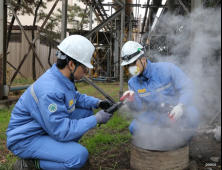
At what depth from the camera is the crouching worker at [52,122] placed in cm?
202

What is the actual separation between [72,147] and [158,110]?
4.46 ft

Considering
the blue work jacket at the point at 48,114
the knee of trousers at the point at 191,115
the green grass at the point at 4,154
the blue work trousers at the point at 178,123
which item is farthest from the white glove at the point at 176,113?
the green grass at the point at 4,154

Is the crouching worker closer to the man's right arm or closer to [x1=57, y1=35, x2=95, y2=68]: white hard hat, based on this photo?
[x1=57, y1=35, x2=95, y2=68]: white hard hat

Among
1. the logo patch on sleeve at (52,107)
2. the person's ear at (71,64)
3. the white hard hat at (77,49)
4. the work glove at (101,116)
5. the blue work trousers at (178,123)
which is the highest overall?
the white hard hat at (77,49)

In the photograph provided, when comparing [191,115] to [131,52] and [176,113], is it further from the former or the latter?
[131,52]

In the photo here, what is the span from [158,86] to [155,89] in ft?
0.19

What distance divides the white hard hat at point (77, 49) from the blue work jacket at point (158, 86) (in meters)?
0.85

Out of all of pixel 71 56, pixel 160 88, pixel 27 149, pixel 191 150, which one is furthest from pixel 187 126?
pixel 27 149

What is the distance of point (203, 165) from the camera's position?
2.39 meters

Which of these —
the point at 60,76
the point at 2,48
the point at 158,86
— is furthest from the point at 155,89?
the point at 2,48

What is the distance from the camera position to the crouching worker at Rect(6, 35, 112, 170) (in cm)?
202

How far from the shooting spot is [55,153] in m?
2.11

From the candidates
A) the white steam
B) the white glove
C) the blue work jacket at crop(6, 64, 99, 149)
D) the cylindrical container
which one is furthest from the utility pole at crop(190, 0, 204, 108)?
the blue work jacket at crop(6, 64, 99, 149)

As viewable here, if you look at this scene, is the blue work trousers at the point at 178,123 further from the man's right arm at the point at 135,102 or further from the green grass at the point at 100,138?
the green grass at the point at 100,138
